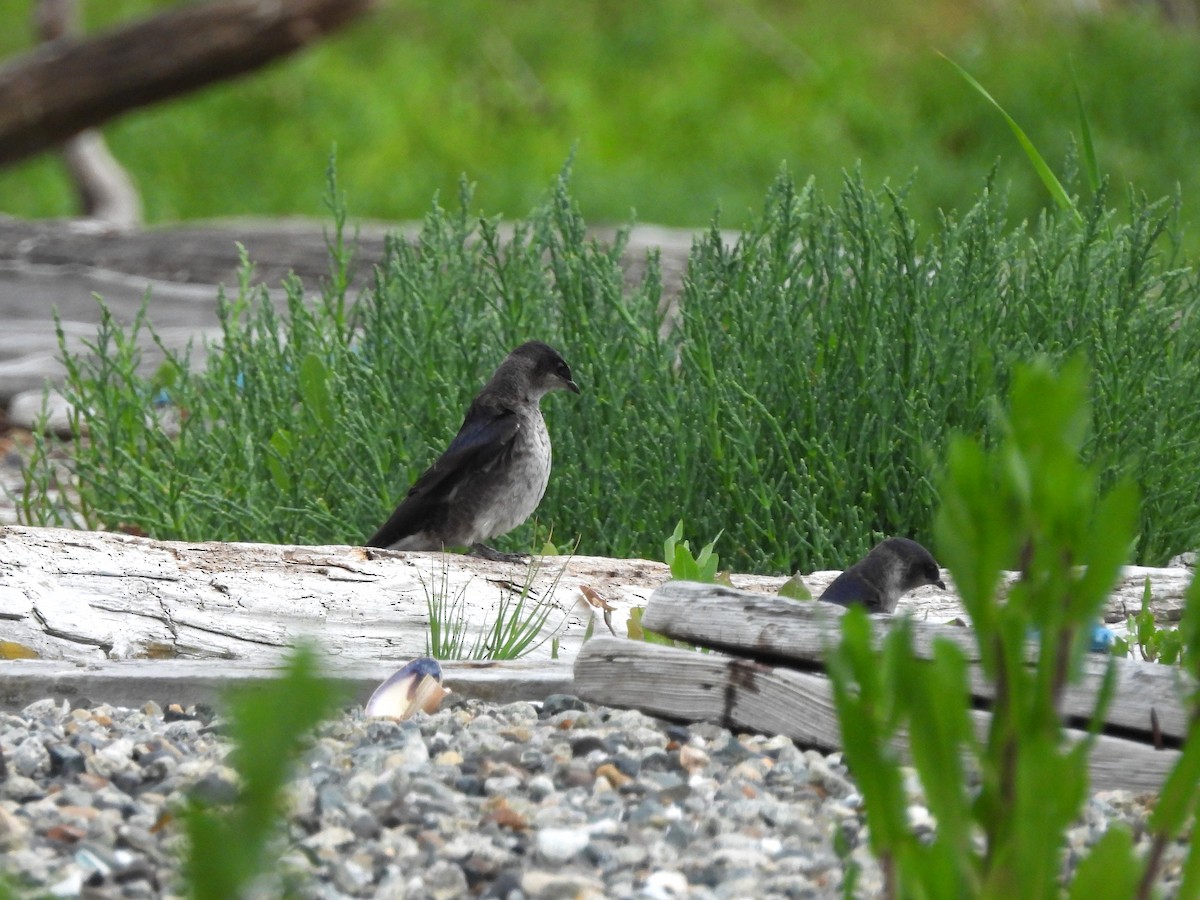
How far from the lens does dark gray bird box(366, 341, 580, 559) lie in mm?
4105

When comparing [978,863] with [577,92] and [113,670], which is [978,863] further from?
[577,92]

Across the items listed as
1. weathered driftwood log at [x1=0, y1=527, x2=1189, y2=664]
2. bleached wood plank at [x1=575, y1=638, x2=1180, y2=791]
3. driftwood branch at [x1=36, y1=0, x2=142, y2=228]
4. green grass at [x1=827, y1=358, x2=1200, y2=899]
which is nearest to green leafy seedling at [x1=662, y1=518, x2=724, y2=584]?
weathered driftwood log at [x1=0, y1=527, x2=1189, y2=664]

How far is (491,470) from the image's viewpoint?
160 inches

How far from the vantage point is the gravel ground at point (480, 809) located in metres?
2.12

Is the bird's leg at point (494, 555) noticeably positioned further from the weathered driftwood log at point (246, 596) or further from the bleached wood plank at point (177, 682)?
the bleached wood plank at point (177, 682)

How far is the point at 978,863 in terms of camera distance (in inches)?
69.1

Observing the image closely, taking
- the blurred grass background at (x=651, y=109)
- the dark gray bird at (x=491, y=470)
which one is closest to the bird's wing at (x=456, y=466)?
the dark gray bird at (x=491, y=470)

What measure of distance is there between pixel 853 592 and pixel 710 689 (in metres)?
0.84

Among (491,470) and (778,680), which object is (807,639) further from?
(491,470)

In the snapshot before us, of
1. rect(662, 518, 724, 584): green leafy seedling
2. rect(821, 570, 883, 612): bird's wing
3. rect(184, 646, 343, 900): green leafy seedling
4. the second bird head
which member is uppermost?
the second bird head

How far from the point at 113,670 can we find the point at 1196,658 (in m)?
1.96

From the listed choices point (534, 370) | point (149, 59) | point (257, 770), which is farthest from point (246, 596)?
point (149, 59)

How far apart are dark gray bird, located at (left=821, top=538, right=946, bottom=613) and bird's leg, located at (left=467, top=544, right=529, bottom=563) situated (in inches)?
36.6

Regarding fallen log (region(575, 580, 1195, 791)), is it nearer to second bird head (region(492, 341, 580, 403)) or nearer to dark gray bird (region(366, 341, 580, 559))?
dark gray bird (region(366, 341, 580, 559))
